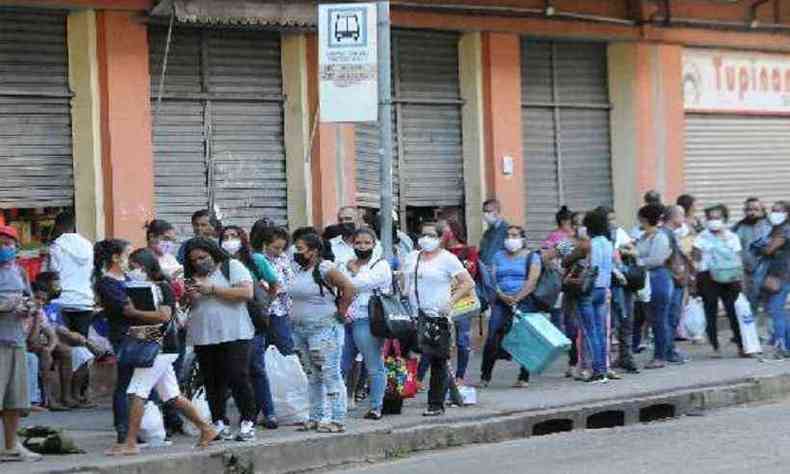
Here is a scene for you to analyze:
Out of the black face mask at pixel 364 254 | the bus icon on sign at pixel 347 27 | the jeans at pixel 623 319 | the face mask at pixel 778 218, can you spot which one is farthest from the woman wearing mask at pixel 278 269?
the face mask at pixel 778 218

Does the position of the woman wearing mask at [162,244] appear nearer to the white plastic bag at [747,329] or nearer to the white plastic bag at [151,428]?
the white plastic bag at [151,428]

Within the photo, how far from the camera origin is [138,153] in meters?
18.2

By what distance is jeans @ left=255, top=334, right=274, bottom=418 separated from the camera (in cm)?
Answer: 1430

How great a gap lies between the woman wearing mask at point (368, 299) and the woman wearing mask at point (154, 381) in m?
1.86

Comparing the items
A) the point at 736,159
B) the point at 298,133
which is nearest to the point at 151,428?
the point at 298,133

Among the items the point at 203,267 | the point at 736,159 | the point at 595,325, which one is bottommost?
the point at 595,325

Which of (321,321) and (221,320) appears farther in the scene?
(321,321)

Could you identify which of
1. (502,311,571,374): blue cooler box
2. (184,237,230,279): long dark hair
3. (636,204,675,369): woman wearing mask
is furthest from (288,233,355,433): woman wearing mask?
(636,204,675,369): woman wearing mask

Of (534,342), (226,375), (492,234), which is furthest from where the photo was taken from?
(492,234)

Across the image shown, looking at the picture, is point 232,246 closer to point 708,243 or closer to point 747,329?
point 708,243

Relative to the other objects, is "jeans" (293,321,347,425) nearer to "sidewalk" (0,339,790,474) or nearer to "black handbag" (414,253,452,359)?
"sidewalk" (0,339,790,474)

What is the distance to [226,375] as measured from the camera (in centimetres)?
1366

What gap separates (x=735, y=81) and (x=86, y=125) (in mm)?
10679

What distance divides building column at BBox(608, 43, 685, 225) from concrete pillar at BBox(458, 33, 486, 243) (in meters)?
2.64
